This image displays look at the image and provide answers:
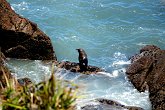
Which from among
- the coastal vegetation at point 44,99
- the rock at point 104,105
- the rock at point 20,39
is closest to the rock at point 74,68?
the rock at point 20,39

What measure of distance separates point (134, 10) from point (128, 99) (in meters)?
16.6

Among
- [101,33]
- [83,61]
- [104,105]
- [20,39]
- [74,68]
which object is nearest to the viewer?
[104,105]

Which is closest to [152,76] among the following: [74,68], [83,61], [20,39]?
[83,61]

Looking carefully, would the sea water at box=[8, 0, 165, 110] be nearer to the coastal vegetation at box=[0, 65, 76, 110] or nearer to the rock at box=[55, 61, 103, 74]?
the rock at box=[55, 61, 103, 74]

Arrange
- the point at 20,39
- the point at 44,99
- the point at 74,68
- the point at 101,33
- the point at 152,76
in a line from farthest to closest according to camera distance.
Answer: the point at 101,33, the point at 20,39, the point at 74,68, the point at 152,76, the point at 44,99

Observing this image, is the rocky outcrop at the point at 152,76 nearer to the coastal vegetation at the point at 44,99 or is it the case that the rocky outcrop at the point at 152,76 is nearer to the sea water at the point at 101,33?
the sea water at the point at 101,33

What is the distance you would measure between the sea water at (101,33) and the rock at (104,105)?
1566 millimetres

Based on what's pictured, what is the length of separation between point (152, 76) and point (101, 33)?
1160cm

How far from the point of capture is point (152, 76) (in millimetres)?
17406

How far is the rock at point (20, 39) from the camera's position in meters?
19.0

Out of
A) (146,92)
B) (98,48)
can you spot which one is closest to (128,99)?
(146,92)

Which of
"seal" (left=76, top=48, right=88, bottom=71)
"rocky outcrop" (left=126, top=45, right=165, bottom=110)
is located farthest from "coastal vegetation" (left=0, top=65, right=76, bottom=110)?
"seal" (left=76, top=48, right=88, bottom=71)

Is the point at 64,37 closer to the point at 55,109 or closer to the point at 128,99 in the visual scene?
the point at 128,99

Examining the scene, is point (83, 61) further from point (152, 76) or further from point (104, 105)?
point (104, 105)
